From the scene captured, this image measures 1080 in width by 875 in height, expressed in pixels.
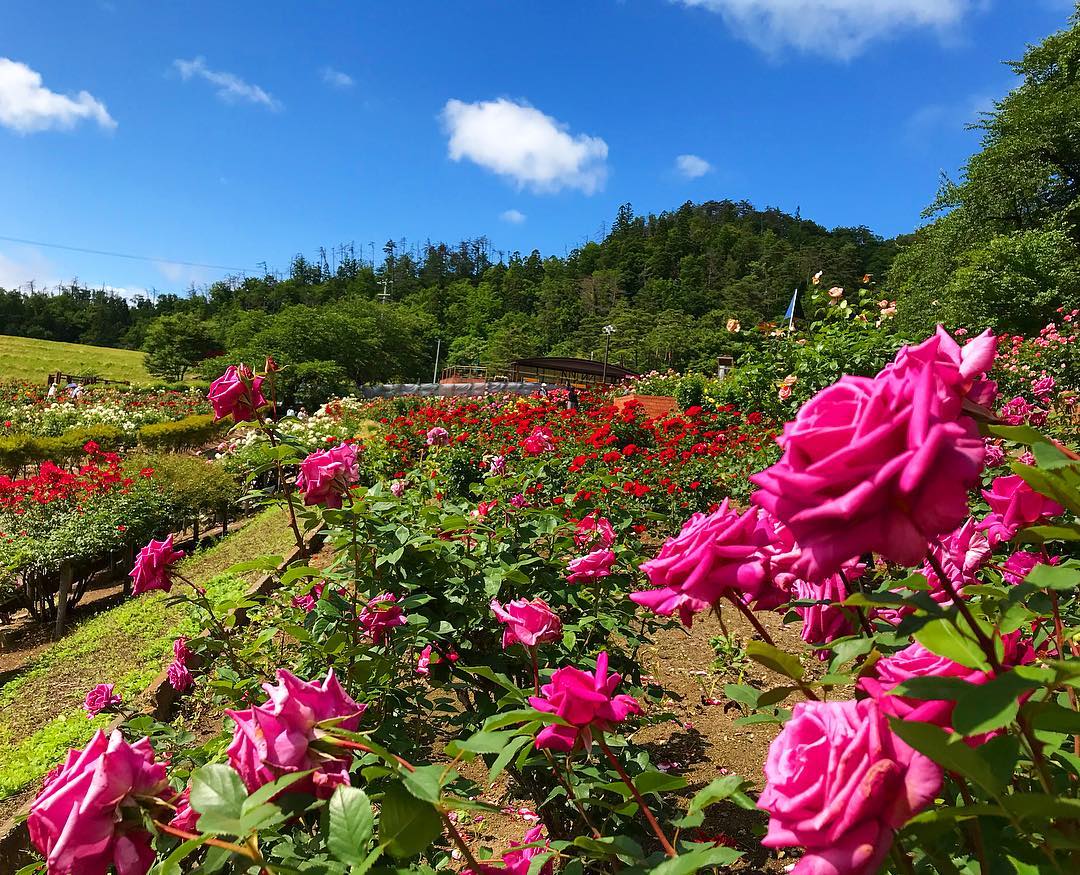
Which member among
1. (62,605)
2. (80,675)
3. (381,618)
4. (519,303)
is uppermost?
(519,303)

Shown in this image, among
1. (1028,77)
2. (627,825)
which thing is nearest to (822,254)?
(1028,77)

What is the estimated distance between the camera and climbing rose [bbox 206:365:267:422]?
5.05 ft

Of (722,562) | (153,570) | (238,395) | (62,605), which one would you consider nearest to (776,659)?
(722,562)

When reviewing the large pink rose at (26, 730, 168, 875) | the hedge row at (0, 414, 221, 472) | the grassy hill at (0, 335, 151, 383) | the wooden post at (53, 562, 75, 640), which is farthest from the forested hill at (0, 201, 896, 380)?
the large pink rose at (26, 730, 168, 875)

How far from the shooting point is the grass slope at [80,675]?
2951 millimetres

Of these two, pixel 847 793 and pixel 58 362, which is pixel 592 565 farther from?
pixel 58 362

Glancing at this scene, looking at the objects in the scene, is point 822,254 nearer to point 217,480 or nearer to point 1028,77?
point 1028,77

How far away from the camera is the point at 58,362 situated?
32812 mm

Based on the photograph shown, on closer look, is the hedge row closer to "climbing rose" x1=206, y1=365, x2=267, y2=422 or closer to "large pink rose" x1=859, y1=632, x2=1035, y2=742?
"climbing rose" x1=206, y1=365, x2=267, y2=422

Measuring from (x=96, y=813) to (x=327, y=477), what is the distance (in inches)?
34.3

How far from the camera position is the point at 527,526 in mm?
1959

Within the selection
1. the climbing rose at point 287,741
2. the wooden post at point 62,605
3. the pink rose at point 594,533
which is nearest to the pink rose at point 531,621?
the climbing rose at point 287,741

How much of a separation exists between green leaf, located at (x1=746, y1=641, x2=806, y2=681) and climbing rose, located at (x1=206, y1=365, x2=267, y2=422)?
4.49ft

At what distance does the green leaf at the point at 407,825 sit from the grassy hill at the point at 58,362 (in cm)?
3462
